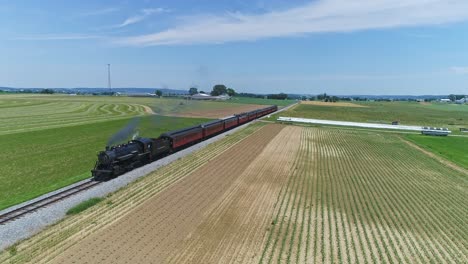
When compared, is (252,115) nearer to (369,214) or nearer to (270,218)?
(369,214)

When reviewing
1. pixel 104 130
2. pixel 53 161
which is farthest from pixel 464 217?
pixel 104 130

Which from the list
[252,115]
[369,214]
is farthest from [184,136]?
[252,115]

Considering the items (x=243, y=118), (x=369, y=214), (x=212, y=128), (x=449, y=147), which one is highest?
(x=212, y=128)

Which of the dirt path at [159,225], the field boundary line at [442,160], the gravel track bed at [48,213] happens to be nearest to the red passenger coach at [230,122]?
the dirt path at [159,225]

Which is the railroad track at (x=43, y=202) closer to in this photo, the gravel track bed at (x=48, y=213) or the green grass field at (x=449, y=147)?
the gravel track bed at (x=48, y=213)

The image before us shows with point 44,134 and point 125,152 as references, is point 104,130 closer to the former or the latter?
point 44,134

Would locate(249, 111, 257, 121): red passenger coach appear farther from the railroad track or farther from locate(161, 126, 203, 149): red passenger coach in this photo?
the railroad track
